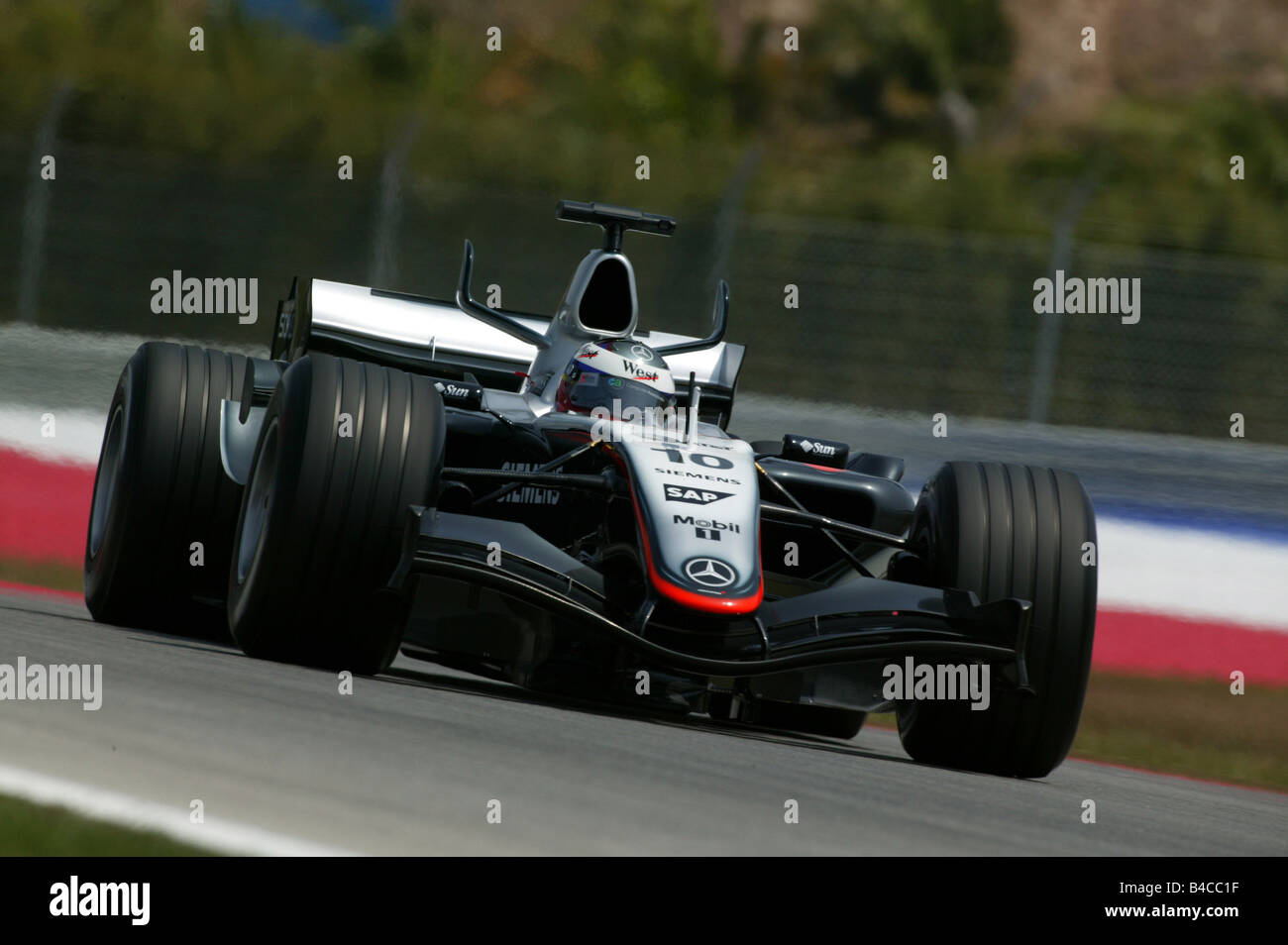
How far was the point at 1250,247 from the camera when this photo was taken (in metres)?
11.1

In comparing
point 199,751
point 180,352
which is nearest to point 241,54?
point 180,352

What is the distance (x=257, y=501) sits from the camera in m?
6.29

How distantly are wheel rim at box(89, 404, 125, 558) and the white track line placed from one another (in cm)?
376

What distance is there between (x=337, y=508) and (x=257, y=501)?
2.44 feet

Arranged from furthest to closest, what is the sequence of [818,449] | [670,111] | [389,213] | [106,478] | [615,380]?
1. [670,111]
2. [389,213]
3. [106,478]
4. [818,449]
5. [615,380]

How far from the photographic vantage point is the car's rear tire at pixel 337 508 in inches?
222

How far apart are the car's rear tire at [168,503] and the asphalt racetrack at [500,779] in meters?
0.71

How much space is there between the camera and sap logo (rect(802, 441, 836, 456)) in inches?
280

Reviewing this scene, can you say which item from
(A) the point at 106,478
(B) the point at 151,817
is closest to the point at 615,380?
(A) the point at 106,478

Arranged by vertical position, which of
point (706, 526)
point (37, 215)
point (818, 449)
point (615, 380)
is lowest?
point (706, 526)

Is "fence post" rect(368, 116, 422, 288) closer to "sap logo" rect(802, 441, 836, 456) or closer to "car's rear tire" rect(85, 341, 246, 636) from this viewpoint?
"car's rear tire" rect(85, 341, 246, 636)

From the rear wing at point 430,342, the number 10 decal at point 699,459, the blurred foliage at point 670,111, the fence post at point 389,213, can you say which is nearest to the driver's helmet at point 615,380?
the number 10 decal at point 699,459

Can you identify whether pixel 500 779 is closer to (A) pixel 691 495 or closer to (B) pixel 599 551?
(A) pixel 691 495
